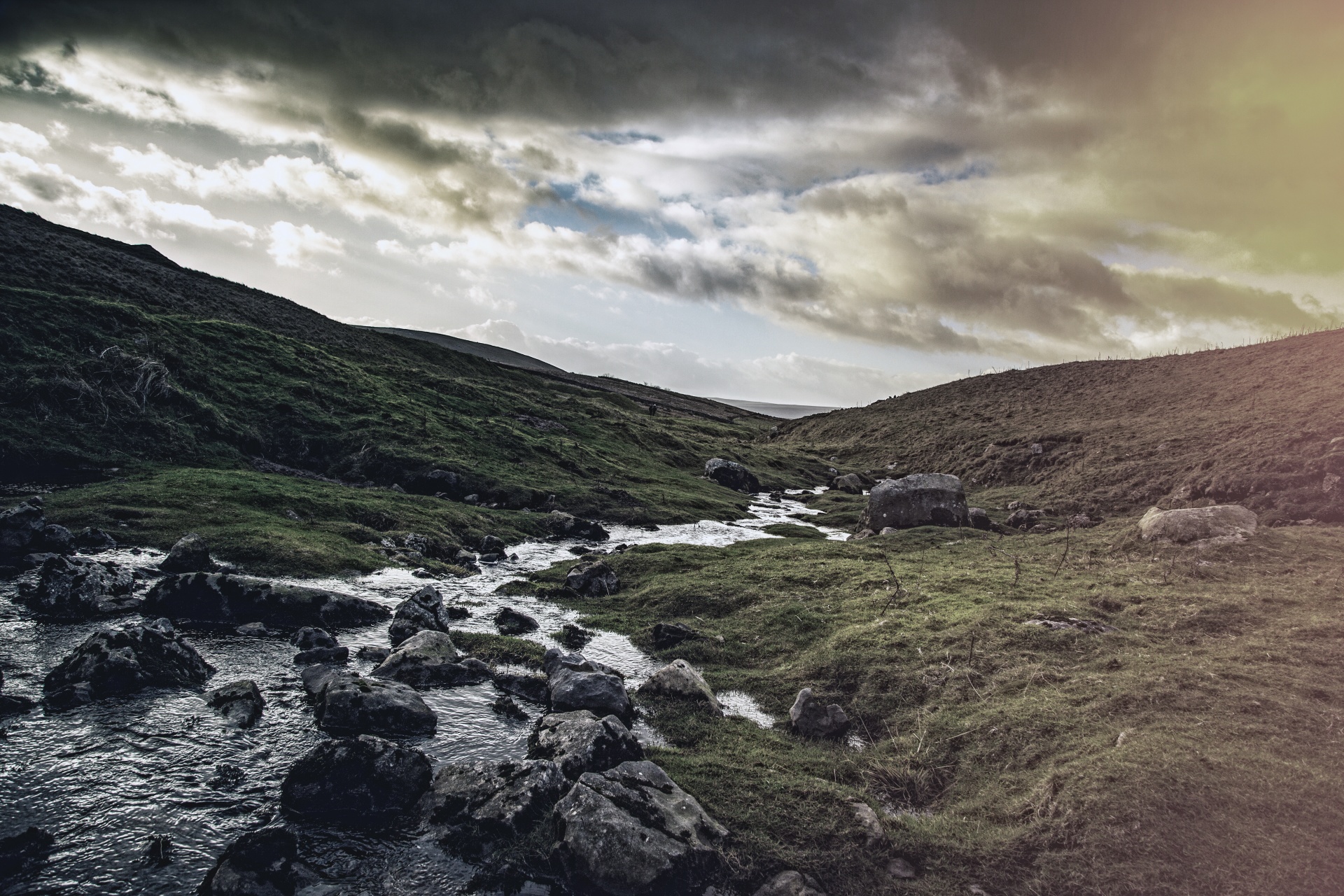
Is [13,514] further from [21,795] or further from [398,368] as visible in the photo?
[398,368]

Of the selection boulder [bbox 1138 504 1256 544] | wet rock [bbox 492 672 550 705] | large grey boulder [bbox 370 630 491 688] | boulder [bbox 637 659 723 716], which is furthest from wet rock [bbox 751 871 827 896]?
boulder [bbox 1138 504 1256 544]

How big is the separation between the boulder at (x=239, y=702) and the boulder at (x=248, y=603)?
5773 millimetres

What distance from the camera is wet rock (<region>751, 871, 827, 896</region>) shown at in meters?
10.9

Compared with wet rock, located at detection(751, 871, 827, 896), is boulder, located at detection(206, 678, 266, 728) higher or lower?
lower

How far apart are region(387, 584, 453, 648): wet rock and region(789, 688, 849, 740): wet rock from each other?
12.7 metres

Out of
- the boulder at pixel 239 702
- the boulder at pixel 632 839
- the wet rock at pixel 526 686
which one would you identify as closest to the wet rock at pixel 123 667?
the boulder at pixel 239 702

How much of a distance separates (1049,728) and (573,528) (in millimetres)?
32516

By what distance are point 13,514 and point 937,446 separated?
82.5 m

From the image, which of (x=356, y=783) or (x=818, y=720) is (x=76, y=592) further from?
(x=818, y=720)

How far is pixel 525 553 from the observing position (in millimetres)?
37281

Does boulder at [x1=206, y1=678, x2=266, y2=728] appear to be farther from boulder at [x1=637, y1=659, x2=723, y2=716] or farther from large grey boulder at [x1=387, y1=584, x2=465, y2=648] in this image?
boulder at [x1=637, y1=659, x2=723, y2=716]

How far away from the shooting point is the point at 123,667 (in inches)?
634

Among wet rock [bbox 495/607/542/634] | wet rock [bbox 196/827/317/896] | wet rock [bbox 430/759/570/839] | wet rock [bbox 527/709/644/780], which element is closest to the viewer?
wet rock [bbox 196/827/317/896]

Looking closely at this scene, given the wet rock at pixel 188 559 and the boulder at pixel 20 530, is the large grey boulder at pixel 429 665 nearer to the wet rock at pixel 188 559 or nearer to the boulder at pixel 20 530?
the wet rock at pixel 188 559
